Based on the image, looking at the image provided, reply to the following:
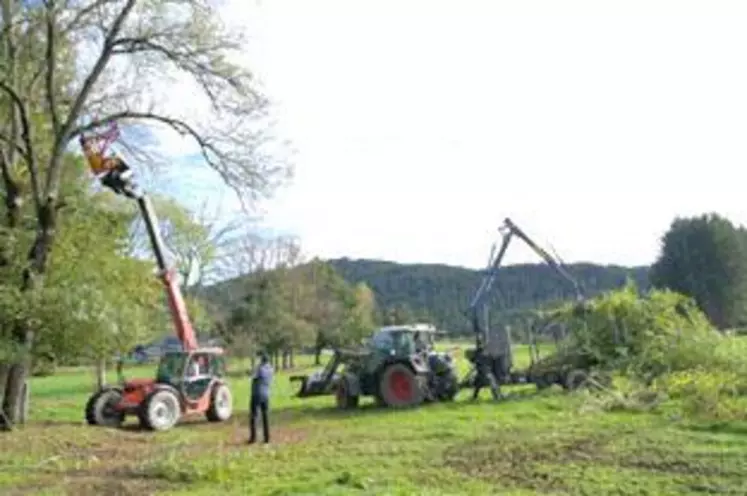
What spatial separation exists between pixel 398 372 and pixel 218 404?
16.6 feet

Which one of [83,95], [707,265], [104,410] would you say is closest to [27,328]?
[104,410]

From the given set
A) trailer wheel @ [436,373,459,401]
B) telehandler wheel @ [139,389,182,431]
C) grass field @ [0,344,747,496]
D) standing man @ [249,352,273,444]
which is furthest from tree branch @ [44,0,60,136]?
trailer wheel @ [436,373,459,401]

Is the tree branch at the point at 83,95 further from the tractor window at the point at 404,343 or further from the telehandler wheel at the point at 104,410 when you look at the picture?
the tractor window at the point at 404,343

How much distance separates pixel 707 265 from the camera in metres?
83.2

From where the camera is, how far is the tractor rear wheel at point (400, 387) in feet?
86.0

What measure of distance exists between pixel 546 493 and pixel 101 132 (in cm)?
1511

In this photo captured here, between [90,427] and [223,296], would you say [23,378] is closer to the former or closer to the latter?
[90,427]

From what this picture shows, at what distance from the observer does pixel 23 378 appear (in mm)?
22109

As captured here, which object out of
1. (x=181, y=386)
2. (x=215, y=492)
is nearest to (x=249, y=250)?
(x=181, y=386)

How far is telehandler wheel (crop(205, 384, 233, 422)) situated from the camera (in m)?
24.8

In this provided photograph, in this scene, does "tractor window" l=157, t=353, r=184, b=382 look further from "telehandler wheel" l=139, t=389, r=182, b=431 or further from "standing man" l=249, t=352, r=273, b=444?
"standing man" l=249, t=352, r=273, b=444

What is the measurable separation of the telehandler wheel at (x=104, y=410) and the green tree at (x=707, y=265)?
6546 centimetres

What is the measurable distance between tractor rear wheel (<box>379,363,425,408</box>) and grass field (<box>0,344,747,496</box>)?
2.22m

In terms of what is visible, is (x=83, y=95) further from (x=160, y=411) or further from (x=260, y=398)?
(x=260, y=398)
